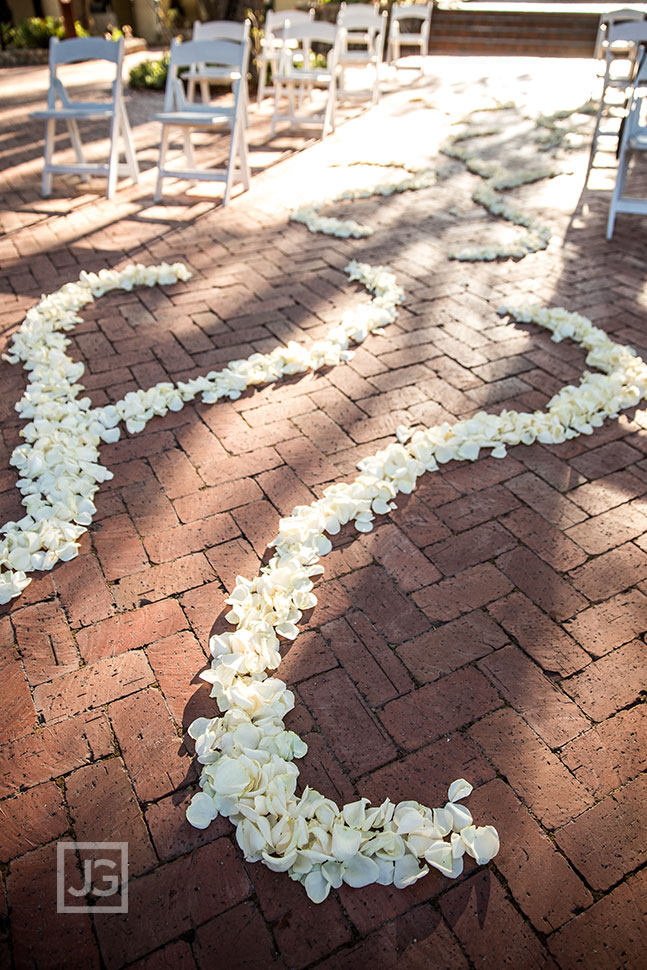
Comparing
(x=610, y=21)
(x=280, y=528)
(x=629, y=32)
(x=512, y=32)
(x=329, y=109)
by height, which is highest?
(x=512, y=32)

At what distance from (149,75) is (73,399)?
9044mm

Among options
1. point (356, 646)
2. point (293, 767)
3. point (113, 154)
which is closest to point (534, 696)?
point (356, 646)

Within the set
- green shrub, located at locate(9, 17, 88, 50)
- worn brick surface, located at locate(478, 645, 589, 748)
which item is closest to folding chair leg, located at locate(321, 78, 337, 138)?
worn brick surface, located at locate(478, 645, 589, 748)

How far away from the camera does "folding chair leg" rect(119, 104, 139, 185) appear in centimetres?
558

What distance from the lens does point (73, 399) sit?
3045 millimetres

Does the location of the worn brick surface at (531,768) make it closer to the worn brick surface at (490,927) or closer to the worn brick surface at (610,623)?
the worn brick surface at (490,927)

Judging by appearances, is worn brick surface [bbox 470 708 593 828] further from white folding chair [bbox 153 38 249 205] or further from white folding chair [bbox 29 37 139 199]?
white folding chair [bbox 29 37 139 199]

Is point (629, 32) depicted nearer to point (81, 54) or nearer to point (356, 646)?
point (81, 54)

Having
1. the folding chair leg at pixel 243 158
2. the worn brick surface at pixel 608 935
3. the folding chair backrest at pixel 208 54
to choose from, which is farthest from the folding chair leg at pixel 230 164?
the worn brick surface at pixel 608 935

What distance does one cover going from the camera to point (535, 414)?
9.41ft

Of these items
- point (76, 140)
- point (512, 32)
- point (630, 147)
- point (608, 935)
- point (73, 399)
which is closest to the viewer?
point (608, 935)

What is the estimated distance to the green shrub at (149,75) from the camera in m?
9.76

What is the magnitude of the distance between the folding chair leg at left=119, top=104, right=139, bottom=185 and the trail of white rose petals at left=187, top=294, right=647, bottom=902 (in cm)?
456

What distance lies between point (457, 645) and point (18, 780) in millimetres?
1237
